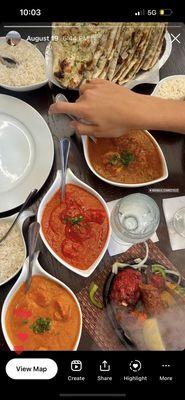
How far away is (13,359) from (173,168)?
76 centimetres

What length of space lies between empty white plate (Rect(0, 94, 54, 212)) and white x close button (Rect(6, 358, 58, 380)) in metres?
0.46

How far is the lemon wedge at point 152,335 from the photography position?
125 cm

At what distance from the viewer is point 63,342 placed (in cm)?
127

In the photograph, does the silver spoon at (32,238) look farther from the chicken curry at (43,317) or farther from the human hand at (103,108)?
the human hand at (103,108)

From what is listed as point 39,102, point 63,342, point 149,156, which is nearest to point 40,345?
point 63,342

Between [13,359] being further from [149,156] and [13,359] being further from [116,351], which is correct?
[149,156]

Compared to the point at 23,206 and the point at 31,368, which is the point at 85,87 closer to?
the point at 23,206

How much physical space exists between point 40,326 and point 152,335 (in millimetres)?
314

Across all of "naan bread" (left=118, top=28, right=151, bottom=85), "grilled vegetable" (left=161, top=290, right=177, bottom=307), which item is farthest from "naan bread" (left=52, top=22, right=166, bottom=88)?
"grilled vegetable" (left=161, top=290, right=177, bottom=307)

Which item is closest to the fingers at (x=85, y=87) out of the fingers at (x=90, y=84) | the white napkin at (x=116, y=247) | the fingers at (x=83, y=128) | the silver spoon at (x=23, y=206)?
the fingers at (x=90, y=84)

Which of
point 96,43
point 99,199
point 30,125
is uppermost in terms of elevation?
point 96,43

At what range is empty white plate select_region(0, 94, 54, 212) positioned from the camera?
1402 mm

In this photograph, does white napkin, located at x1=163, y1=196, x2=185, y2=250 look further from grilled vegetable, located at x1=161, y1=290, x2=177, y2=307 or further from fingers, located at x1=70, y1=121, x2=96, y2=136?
fingers, located at x1=70, y1=121, x2=96, y2=136

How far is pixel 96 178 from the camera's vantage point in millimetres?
1451
